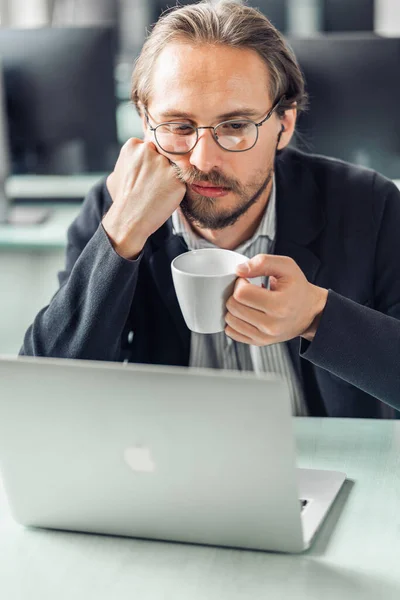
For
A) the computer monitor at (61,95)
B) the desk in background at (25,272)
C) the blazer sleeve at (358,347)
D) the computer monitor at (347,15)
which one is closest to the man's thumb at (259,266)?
the blazer sleeve at (358,347)

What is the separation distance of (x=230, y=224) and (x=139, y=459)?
0.65 meters

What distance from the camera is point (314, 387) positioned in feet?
5.05

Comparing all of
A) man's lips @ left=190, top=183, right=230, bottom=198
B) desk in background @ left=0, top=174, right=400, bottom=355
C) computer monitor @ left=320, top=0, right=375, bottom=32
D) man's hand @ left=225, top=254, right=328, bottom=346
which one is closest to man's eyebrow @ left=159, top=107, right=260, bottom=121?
man's lips @ left=190, top=183, right=230, bottom=198

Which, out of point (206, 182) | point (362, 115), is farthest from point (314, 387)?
→ point (362, 115)

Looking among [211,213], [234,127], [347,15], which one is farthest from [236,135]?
[347,15]

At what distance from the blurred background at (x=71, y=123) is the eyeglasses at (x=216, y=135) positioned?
69 cm

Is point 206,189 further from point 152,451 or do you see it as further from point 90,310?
point 152,451

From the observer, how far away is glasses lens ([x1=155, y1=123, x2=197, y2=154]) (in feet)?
4.62

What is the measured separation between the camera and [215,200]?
1437 millimetres

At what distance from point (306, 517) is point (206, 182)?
605 millimetres

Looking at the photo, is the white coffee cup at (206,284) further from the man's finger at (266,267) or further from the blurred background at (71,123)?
the blurred background at (71,123)

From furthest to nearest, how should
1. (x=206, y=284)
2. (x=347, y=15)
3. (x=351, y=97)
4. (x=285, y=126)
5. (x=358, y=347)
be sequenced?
(x=347, y=15)
(x=351, y=97)
(x=285, y=126)
(x=358, y=347)
(x=206, y=284)

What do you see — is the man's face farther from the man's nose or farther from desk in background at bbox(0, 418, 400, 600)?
desk in background at bbox(0, 418, 400, 600)

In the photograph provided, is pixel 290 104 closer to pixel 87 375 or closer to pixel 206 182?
pixel 206 182
